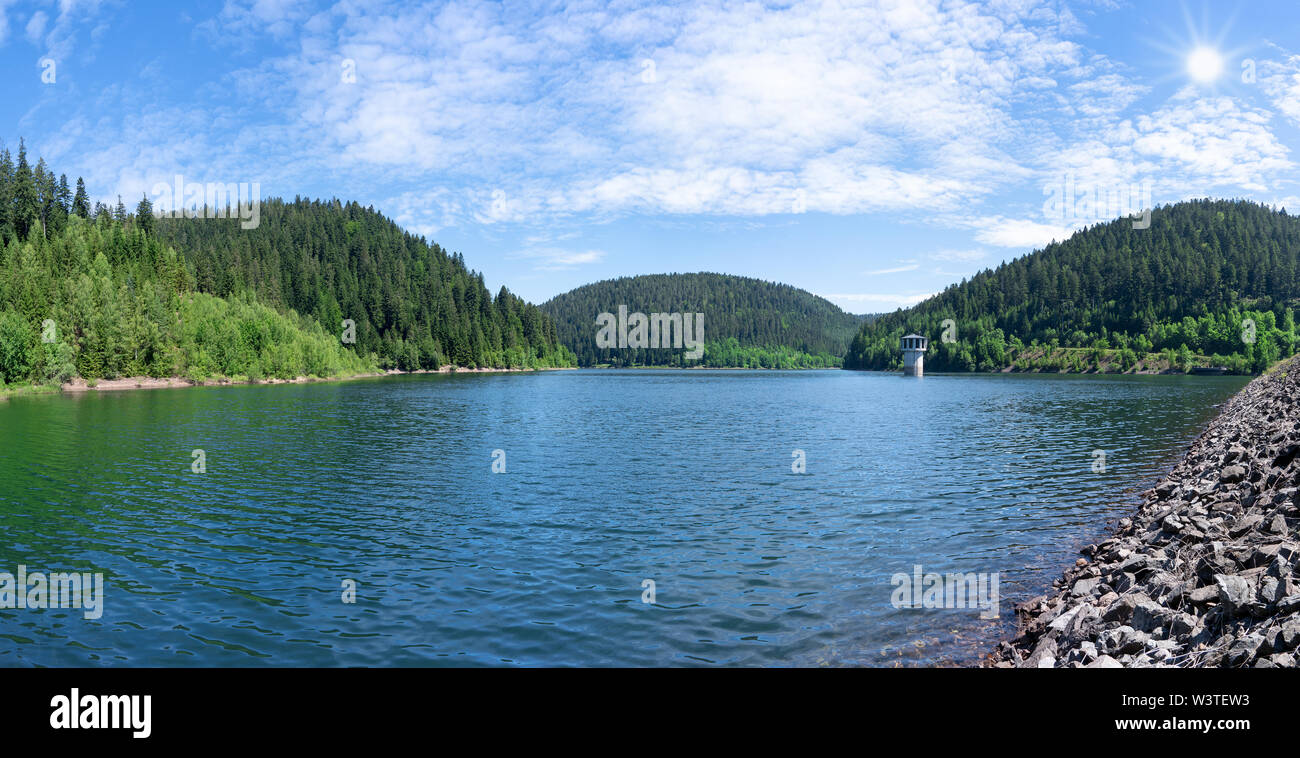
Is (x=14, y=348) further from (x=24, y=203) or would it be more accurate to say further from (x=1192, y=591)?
(x=1192, y=591)

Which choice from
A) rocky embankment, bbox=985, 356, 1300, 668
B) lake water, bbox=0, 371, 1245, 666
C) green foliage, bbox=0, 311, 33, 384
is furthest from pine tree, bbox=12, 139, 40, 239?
rocky embankment, bbox=985, 356, 1300, 668

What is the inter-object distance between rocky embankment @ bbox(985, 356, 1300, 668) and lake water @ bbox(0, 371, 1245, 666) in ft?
5.19

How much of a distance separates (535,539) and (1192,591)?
712 inches

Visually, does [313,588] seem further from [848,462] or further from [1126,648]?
[848,462]

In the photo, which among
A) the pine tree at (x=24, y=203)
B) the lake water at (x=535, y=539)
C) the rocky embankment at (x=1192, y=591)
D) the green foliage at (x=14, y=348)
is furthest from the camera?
the pine tree at (x=24, y=203)

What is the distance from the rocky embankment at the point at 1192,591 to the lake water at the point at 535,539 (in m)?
1.58

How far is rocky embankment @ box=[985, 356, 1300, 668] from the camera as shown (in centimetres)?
1086

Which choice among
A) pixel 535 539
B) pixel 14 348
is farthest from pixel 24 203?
pixel 535 539

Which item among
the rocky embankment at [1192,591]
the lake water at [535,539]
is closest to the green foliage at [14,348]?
the lake water at [535,539]

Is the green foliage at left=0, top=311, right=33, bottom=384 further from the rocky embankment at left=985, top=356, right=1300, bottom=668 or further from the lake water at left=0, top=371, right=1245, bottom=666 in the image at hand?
the rocky embankment at left=985, top=356, right=1300, bottom=668

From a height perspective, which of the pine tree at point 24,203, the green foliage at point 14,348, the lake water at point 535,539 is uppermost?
the pine tree at point 24,203

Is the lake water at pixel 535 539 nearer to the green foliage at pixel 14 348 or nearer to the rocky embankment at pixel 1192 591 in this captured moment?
the rocky embankment at pixel 1192 591

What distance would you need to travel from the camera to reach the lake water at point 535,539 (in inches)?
606

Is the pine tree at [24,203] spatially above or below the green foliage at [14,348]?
above
